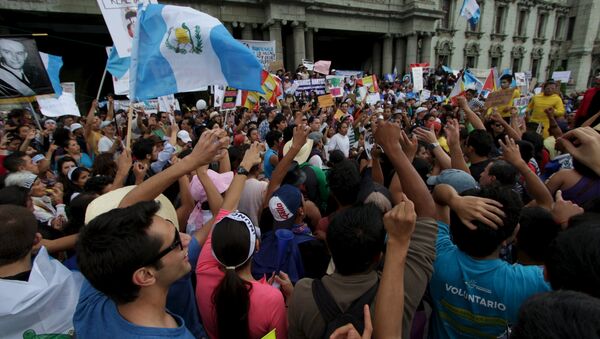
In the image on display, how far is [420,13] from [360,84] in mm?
15913

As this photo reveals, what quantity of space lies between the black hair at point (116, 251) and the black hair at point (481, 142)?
11.0ft

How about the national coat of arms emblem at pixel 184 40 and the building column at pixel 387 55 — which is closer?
the national coat of arms emblem at pixel 184 40

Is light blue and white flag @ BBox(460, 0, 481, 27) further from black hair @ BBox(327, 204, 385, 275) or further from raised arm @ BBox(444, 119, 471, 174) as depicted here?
black hair @ BBox(327, 204, 385, 275)

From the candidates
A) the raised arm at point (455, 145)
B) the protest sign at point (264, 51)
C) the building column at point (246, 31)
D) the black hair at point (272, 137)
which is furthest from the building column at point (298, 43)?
the raised arm at point (455, 145)

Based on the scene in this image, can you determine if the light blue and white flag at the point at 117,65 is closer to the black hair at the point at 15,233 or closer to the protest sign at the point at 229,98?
the protest sign at the point at 229,98

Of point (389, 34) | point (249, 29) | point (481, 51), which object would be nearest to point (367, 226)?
point (249, 29)

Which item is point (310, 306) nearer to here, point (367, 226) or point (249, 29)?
point (367, 226)

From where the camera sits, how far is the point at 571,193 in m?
2.49

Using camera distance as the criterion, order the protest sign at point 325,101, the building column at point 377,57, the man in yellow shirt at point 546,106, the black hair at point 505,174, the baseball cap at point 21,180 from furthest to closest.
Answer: the building column at point 377,57 < the protest sign at point 325,101 < the man in yellow shirt at point 546,106 < the baseball cap at point 21,180 < the black hair at point 505,174

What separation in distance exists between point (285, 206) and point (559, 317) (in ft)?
6.24

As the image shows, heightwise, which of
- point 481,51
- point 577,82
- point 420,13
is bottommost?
point 577,82

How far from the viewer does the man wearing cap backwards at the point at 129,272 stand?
118 centimetres

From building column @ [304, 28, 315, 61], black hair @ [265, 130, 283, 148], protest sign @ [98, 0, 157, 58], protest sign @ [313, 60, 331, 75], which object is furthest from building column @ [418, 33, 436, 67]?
protest sign @ [98, 0, 157, 58]

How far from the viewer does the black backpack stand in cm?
118
